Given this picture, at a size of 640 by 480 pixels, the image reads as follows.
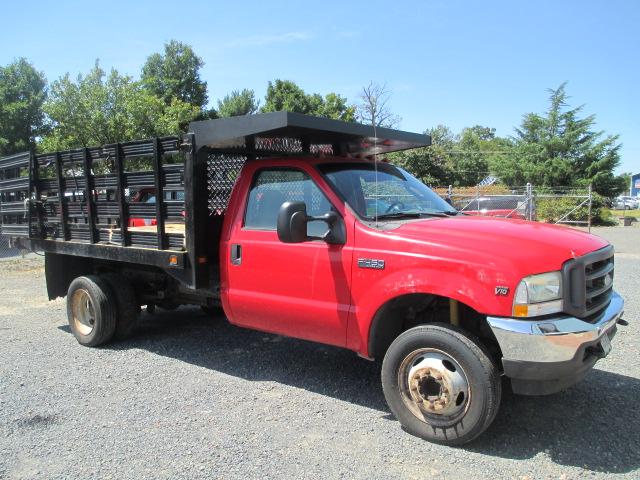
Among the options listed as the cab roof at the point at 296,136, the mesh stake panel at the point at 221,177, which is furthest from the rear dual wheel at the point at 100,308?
the cab roof at the point at 296,136

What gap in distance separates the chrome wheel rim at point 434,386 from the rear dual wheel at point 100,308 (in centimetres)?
365

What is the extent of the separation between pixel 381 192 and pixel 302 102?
109ft

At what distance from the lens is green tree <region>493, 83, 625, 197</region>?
105 ft

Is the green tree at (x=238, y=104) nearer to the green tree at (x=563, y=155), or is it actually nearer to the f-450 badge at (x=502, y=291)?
the green tree at (x=563, y=155)

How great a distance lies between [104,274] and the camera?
6426 millimetres

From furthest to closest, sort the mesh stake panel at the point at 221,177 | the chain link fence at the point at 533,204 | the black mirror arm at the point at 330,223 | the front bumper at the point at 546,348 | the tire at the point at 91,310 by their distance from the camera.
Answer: the chain link fence at the point at 533,204 → the tire at the point at 91,310 → the mesh stake panel at the point at 221,177 → the black mirror arm at the point at 330,223 → the front bumper at the point at 546,348

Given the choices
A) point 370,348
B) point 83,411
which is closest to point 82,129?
point 83,411

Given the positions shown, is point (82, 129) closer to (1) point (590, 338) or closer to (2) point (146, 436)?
(2) point (146, 436)

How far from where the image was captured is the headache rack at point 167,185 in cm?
484

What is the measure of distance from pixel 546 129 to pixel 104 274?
109ft

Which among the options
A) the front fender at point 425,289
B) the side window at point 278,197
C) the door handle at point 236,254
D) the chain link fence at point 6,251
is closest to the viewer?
the front fender at point 425,289

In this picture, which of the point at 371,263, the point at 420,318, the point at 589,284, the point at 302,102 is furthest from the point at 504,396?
the point at 302,102

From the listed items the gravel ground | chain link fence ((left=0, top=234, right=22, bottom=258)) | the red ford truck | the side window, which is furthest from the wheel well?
chain link fence ((left=0, top=234, right=22, bottom=258))

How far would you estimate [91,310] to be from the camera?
6.16 meters
